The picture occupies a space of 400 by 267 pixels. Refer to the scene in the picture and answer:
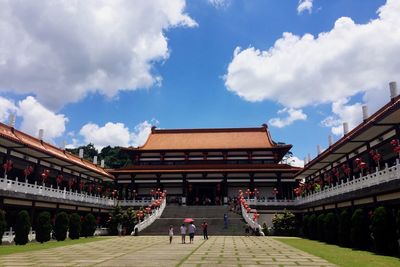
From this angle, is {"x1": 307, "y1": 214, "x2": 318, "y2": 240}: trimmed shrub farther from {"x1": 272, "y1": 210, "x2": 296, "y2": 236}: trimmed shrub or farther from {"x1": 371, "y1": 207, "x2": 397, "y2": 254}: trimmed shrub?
{"x1": 371, "y1": 207, "x2": 397, "y2": 254}: trimmed shrub

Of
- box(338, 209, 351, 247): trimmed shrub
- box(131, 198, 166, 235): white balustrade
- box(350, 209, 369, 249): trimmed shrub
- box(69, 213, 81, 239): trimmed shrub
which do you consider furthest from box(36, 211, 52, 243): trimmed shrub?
box(350, 209, 369, 249): trimmed shrub

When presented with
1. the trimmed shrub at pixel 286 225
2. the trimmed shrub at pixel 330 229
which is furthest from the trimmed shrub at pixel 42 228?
the trimmed shrub at pixel 286 225

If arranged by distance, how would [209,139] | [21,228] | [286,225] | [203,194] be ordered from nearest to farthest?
[21,228]
[286,225]
[203,194]
[209,139]

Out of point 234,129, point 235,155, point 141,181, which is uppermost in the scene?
point 234,129

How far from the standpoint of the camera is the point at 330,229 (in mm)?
25016

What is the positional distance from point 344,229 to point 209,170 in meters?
25.6

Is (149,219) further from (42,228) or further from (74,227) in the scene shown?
(42,228)

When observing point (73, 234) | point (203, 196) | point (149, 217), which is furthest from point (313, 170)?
point (73, 234)

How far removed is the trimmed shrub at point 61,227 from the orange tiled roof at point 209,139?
24994mm

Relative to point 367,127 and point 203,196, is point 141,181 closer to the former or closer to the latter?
point 203,196

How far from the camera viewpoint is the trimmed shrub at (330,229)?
2463 cm

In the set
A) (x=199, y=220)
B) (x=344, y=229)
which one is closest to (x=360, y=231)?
(x=344, y=229)

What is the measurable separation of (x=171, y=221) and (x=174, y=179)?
473 inches

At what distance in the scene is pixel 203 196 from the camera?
49.7m
